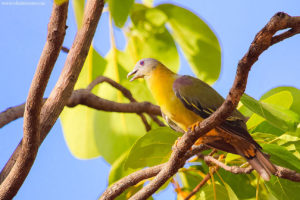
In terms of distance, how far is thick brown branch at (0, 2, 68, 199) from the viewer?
153cm

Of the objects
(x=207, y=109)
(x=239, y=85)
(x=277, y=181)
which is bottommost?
(x=277, y=181)

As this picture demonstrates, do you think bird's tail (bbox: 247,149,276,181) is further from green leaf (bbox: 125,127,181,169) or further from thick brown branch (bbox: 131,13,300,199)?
green leaf (bbox: 125,127,181,169)

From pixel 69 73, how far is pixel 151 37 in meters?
1.07

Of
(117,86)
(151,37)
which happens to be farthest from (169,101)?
(151,37)

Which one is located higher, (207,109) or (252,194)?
(207,109)

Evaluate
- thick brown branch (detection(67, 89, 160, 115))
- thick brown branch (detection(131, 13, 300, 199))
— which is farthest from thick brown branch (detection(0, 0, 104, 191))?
thick brown branch (detection(131, 13, 300, 199))

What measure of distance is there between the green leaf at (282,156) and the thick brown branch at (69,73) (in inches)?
37.9

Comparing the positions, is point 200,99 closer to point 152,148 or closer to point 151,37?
point 152,148

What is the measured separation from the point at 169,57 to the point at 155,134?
3.31ft

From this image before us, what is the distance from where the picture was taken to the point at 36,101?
5.41ft

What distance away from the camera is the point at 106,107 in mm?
2562

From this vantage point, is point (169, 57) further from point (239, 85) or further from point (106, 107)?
point (239, 85)

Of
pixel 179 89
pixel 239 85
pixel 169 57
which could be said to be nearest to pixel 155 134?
pixel 179 89

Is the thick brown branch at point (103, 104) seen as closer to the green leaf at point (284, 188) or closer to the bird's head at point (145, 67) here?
the bird's head at point (145, 67)
